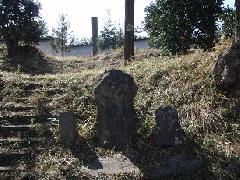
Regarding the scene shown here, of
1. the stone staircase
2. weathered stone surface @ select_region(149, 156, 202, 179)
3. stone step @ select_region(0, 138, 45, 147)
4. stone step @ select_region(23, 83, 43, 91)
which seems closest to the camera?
weathered stone surface @ select_region(149, 156, 202, 179)

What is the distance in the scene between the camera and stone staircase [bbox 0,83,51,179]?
7.00 metres

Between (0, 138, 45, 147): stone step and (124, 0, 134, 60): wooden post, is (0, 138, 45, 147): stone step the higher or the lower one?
the lower one

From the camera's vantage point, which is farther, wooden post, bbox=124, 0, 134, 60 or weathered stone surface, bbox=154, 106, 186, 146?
wooden post, bbox=124, 0, 134, 60

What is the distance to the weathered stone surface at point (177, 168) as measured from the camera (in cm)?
627

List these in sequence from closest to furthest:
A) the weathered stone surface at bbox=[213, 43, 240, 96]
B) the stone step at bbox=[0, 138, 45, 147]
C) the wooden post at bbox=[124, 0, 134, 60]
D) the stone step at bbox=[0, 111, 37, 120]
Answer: the stone step at bbox=[0, 138, 45, 147]
the weathered stone surface at bbox=[213, 43, 240, 96]
the stone step at bbox=[0, 111, 37, 120]
the wooden post at bbox=[124, 0, 134, 60]

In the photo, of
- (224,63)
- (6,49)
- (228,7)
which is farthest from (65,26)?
(224,63)

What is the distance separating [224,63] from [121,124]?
7.10 ft

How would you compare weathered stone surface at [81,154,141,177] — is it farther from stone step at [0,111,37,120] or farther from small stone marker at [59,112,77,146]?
stone step at [0,111,37,120]

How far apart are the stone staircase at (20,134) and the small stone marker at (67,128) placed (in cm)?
43

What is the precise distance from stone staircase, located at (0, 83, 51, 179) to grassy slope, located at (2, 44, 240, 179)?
238 millimetres

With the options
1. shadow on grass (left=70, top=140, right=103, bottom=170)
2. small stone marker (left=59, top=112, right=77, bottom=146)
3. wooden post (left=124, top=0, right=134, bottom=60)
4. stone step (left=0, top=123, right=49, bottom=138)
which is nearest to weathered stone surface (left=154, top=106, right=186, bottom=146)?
shadow on grass (left=70, top=140, right=103, bottom=170)

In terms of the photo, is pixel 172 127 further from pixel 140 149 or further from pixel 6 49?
pixel 6 49

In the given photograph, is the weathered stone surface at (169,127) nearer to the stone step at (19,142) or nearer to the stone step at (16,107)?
the stone step at (19,142)

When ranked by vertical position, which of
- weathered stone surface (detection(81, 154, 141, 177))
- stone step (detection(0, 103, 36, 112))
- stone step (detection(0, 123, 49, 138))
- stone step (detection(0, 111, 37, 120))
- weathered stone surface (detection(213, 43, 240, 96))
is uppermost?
weathered stone surface (detection(213, 43, 240, 96))
